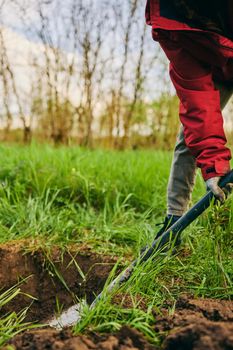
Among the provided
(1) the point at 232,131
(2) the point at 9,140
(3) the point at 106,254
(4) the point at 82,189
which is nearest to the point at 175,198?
(3) the point at 106,254

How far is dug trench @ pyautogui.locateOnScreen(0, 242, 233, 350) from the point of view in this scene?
4.83 ft

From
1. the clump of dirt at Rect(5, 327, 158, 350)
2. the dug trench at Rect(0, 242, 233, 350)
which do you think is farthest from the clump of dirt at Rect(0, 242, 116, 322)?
the clump of dirt at Rect(5, 327, 158, 350)

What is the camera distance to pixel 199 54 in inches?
92.1

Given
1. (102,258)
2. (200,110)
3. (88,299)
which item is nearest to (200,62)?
(200,110)

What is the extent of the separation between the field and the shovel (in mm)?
53

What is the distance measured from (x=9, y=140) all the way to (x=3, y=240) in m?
4.39

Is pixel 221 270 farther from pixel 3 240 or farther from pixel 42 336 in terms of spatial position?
pixel 3 240

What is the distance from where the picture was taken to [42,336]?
1.58 meters

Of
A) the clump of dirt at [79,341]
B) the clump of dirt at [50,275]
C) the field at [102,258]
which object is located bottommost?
the clump of dirt at [50,275]

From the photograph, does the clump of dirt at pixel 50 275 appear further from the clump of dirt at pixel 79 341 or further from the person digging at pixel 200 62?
the clump of dirt at pixel 79 341

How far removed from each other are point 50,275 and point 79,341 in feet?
4.79

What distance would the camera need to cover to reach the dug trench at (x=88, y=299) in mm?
1472

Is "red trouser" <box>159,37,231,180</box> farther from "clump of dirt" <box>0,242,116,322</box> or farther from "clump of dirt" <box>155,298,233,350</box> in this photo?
"clump of dirt" <box>0,242,116,322</box>

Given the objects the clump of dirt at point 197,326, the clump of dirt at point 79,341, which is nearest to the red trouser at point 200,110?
the clump of dirt at point 197,326
